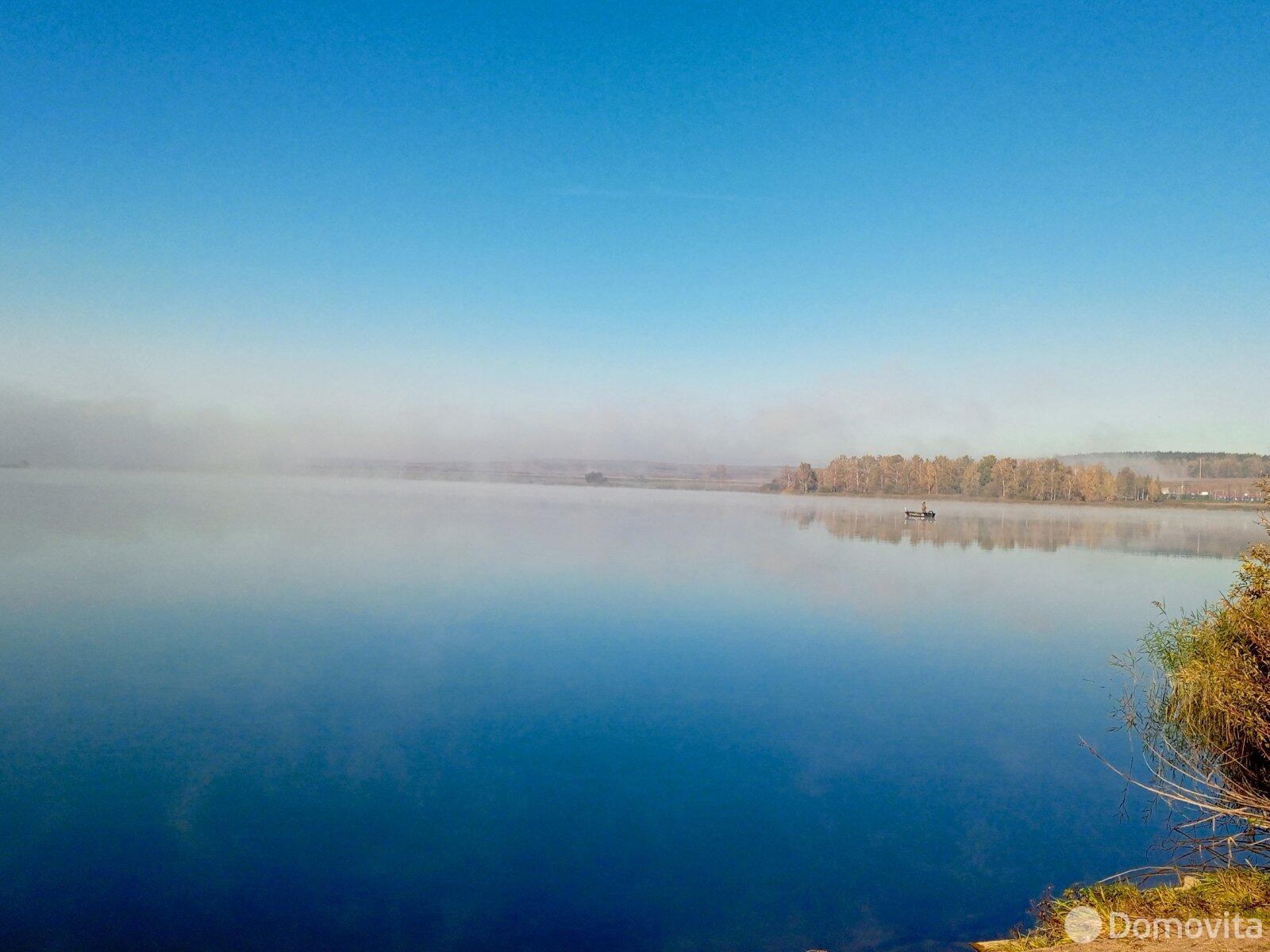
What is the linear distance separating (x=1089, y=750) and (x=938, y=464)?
133 meters

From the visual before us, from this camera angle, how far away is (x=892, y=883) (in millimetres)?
7344

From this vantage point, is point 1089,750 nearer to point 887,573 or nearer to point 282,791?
point 282,791

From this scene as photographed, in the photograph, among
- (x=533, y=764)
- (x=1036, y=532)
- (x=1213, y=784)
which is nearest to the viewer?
(x=1213, y=784)

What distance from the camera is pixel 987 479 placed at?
131 meters

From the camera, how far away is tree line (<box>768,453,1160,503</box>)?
122 metres

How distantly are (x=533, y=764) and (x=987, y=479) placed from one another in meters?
137

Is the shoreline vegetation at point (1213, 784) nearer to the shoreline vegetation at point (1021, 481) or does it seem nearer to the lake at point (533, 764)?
the lake at point (533, 764)

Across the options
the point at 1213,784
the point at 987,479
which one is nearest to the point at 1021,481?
the point at 987,479

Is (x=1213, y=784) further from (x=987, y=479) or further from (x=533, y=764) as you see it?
(x=987, y=479)

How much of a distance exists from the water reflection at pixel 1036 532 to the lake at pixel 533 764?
80.9 feet

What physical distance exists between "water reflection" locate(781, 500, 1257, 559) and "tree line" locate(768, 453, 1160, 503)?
122 feet

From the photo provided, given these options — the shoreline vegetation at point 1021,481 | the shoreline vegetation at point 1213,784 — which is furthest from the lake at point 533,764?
the shoreline vegetation at point 1021,481

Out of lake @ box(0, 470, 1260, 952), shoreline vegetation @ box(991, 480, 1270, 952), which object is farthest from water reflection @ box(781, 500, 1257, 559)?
shoreline vegetation @ box(991, 480, 1270, 952)

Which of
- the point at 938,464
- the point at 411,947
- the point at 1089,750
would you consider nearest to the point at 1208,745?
the point at 1089,750
